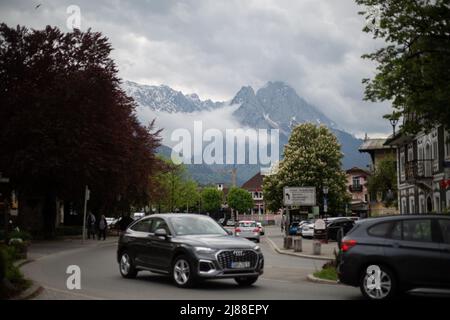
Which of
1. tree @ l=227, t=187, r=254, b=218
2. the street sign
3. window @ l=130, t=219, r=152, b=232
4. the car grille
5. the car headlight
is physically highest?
tree @ l=227, t=187, r=254, b=218

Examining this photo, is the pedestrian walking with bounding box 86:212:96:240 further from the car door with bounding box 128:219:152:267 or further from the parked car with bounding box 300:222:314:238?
the car door with bounding box 128:219:152:267

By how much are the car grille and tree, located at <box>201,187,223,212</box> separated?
6113 inches

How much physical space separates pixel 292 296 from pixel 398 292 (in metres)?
2.10

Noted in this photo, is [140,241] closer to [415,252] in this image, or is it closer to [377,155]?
[415,252]

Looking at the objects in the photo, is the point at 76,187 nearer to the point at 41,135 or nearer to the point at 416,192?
the point at 41,135

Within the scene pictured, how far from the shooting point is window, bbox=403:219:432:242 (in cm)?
1202

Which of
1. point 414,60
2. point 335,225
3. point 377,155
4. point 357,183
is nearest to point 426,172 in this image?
point 335,225

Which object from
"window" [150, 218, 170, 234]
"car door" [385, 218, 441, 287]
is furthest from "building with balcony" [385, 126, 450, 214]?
"car door" [385, 218, 441, 287]

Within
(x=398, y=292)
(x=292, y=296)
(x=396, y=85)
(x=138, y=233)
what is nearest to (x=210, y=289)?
(x=292, y=296)

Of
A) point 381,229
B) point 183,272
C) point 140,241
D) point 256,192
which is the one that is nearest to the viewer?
point 381,229

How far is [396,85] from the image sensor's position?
24.4 m

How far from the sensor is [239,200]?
163 m

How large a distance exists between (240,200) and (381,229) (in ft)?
496
